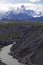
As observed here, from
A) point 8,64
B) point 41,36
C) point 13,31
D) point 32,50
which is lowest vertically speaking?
point 8,64

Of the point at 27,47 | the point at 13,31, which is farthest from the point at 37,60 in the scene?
the point at 13,31

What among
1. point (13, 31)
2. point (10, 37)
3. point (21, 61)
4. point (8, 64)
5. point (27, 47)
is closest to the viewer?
point (8, 64)

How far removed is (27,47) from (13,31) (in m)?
68.7

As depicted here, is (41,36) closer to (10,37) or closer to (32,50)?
(32,50)

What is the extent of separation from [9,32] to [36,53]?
7148cm

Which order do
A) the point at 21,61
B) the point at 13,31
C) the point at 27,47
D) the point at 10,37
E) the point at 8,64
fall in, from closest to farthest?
the point at 8,64 < the point at 21,61 < the point at 27,47 < the point at 10,37 < the point at 13,31

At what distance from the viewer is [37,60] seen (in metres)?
47.1

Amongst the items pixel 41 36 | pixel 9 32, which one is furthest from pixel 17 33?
pixel 41 36

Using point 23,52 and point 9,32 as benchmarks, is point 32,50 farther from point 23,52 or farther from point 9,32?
point 9,32

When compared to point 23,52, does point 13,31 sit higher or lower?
higher

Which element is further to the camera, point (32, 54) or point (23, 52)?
point (23, 52)

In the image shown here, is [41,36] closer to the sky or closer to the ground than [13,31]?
closer to the ground

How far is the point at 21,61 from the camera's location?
50000 millimetres

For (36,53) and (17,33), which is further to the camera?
(17,33)
